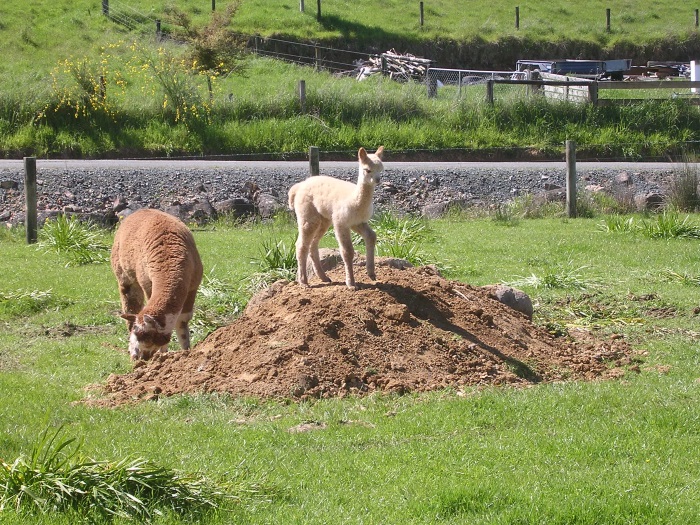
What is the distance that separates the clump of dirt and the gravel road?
1047cm

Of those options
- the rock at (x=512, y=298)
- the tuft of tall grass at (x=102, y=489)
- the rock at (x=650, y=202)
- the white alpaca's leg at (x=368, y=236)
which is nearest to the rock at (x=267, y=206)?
the rock at (x=650, y=202)

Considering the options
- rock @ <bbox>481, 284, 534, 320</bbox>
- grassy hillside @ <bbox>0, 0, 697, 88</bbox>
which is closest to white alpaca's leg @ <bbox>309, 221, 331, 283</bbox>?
rock @ <bbox>481, 284, 534, 320</bbox>

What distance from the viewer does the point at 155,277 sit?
30.6ft

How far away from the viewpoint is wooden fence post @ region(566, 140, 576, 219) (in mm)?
19938

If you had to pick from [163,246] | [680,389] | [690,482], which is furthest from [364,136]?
[690,482]

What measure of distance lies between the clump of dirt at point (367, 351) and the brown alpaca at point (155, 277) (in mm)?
322

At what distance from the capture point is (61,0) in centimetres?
4566

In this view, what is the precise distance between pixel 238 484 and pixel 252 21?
139 ft

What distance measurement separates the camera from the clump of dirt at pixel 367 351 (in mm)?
8383

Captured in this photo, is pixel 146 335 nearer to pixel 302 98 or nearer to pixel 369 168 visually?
pixel 369 168

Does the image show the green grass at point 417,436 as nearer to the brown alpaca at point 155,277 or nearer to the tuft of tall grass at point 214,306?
the tuft of tall grass at point 214,306

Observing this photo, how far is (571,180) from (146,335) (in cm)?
1313

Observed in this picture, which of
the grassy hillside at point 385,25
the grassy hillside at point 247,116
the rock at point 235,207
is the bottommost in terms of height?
the rock at point 235,207

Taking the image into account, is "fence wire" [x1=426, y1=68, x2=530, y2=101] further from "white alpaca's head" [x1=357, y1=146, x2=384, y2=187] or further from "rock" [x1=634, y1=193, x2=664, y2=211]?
"white alpaca's head" [x1=357, y1=146, x2=384, y2=187]
